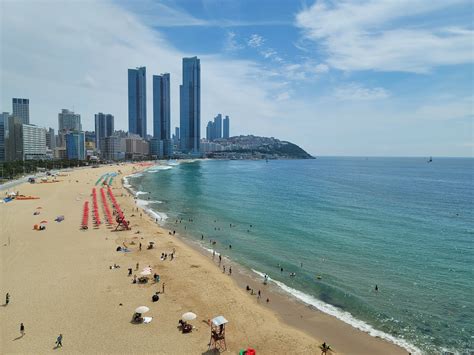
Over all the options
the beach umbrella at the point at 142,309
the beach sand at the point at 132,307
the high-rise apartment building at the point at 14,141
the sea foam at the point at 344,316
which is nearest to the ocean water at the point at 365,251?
the sea foam at the point at 344,316

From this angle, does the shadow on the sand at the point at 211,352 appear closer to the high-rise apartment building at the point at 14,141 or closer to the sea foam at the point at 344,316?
the sea foam at the point at 344,316

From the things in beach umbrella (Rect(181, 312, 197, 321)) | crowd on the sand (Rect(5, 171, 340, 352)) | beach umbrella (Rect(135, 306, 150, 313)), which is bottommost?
crowd on the sand (Rect(5, 171, 340, 352))

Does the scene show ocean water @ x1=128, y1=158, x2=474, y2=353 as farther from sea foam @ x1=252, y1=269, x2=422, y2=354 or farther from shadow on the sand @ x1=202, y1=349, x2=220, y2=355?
shadow on the sand @ x1=202, y1=349, x2=220, y2=355

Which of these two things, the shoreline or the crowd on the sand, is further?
the shoreline

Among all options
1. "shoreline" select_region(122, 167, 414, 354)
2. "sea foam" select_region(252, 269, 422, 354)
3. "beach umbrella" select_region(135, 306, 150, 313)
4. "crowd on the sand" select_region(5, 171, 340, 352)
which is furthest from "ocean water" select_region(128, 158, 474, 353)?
"beach umbrella" select_region(135, 306, 150, 313)

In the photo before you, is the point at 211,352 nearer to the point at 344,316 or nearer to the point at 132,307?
the point at 132,307

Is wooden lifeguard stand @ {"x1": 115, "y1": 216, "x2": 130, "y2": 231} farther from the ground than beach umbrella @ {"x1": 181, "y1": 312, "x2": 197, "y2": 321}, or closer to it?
farther from the ground
